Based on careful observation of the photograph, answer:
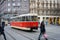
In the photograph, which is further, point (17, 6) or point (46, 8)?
point (17, 6)

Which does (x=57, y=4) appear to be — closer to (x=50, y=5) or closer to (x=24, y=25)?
(x=50, y=5)

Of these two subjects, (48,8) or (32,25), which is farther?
(48,8)

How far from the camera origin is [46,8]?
97.9 m

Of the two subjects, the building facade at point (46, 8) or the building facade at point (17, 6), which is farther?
the building facade at point (17, 6)

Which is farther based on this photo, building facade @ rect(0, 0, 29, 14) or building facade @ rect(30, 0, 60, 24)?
building facade @ rect(0, 0, 29, 14)

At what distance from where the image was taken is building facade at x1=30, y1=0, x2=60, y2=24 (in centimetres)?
9631

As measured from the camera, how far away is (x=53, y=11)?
98.6 m

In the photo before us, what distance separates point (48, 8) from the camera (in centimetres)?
9825

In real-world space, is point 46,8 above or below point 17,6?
below

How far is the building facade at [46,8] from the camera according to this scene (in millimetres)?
96312

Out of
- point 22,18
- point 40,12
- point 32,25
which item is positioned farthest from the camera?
point 40,12

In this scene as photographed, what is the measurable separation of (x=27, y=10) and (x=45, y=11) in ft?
26.5

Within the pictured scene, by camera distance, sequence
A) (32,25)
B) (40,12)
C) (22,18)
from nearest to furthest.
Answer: (32,25) → (22,18) → (40,12)

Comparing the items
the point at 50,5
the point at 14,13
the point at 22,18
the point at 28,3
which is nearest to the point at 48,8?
the point at 50,5
